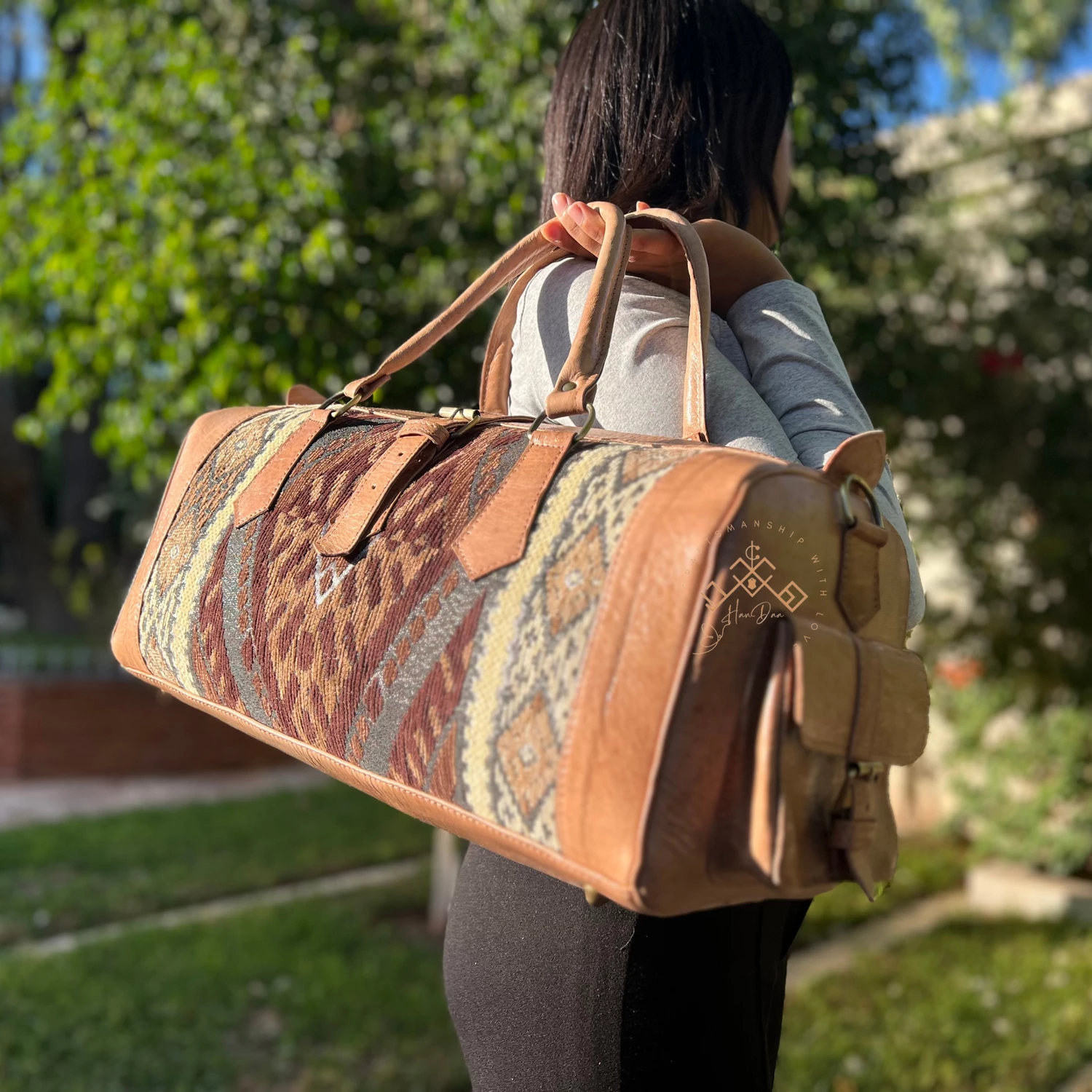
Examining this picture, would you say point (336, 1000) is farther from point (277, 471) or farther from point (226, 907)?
point (277, 471)

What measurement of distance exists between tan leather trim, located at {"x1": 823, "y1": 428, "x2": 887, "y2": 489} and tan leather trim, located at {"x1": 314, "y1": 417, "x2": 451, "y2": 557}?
0.47m

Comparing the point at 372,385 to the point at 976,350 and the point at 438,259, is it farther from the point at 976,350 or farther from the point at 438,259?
the point at 976,350

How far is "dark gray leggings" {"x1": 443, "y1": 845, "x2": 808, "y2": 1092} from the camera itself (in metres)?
1.18

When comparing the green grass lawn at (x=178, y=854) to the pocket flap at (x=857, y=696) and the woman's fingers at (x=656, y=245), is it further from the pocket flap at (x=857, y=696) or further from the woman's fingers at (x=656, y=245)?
the pocket flap at (x=857, y=696)

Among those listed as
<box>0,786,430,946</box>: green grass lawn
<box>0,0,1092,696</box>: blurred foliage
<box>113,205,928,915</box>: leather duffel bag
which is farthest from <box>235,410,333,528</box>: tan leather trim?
<box>0,786,430,946</box>: green grass lawn

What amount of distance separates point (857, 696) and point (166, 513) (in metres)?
1.19

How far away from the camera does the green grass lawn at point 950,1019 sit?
3.33 meters

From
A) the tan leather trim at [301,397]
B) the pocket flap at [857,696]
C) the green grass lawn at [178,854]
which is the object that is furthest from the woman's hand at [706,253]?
the green grass lawn at [178,854]

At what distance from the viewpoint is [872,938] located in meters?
4.70

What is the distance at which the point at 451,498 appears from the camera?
1197 millimetres

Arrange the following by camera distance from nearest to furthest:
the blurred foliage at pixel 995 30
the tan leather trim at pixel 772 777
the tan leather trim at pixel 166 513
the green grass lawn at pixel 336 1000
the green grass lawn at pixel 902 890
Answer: the tan leather trim at pixel 772 777 → the tan leather trim at pixel 166 513 → the green grass lawn at pixel 336 1000 → the blurred foliage at pixel 995 30 → the green grass lawn at pixel 902 890

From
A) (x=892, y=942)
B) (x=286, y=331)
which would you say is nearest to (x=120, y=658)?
(x=286, y=331)

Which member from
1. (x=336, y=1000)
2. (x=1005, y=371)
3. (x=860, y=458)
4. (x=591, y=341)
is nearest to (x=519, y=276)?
(x=591, y=341)

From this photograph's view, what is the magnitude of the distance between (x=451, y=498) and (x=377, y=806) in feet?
19.2
